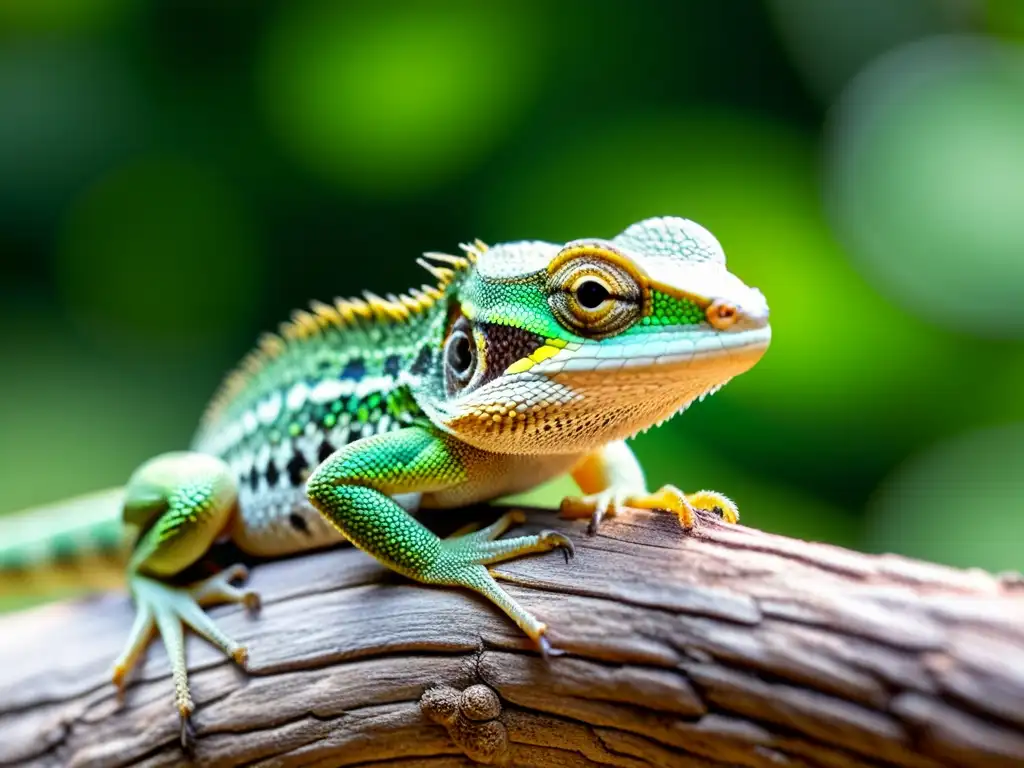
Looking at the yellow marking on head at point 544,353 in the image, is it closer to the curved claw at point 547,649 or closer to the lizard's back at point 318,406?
the lizard's back at point 318,406

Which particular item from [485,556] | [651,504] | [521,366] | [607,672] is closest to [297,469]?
[485,556]

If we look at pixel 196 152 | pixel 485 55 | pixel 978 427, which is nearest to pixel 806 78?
pixel 485 55

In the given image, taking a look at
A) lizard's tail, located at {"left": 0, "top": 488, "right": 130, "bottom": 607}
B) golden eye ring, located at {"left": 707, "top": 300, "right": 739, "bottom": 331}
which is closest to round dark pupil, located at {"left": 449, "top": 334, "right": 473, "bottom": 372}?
golden eye ring, located at {"left": 707, "top": 300, "right": 739, "bottom": 331}

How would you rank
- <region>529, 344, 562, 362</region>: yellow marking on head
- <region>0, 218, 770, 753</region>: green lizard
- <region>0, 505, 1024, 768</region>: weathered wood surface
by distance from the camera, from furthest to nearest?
<region>529, 344, 562, 362</region>: yellow marking on head
<region>0, 218, 770, 753</region>: green lizard
<region>0, 505, 1024, 768</region>: weathered wood surface

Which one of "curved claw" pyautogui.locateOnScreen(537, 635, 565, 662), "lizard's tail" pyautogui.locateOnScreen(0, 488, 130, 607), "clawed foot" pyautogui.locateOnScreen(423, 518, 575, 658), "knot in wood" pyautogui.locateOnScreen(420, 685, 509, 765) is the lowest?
"lizard's tail" pyautogui.locateOnScreen(0, 488, 130, 607)

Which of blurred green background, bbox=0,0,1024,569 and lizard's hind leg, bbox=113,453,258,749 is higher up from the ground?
blurred green background, bbox=0,0,1024,569

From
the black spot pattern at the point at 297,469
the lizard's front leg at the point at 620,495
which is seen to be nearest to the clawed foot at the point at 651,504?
the lizard's front leg at the point at 620,495

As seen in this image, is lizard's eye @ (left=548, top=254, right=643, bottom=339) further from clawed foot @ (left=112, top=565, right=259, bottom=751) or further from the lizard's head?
clawed foot @ (left=112, top=565, right=259, bottom=751)

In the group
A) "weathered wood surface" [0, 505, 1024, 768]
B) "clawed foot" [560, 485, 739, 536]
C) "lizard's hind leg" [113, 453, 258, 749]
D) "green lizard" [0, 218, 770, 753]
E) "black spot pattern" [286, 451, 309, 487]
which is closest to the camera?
"weathered wood surface" [0, 505, 1024, 768]
